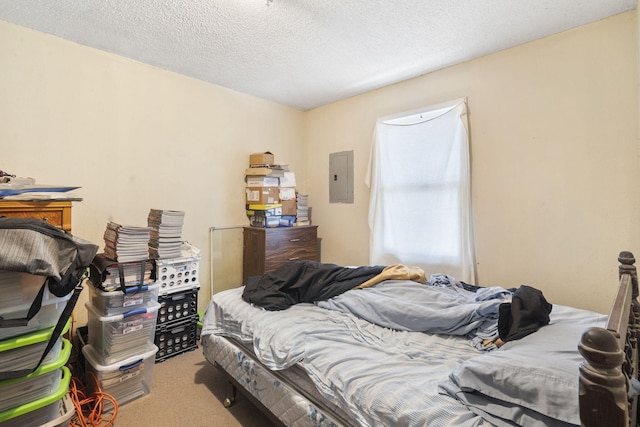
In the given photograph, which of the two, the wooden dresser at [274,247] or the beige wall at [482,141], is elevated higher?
the beige wall at [482,141]

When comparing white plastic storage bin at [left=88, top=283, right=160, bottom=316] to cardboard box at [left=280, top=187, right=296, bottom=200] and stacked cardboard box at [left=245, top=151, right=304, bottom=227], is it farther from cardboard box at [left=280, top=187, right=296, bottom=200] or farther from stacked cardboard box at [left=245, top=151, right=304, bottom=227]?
cardboard box at [left=280, top=187, right=296, bottom=200]

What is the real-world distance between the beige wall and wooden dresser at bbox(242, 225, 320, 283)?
42 cm

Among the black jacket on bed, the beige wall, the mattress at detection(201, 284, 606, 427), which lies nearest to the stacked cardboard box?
the beige wall

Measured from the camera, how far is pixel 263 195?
3098mm

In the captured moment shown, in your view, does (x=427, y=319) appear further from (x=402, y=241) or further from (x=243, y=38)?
(x=243, y=38)

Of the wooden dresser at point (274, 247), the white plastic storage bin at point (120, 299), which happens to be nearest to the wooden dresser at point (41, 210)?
the white plastic storage bin at point (120, 299)

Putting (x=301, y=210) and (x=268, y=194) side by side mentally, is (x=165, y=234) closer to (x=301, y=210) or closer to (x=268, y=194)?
(x=268, y=194)

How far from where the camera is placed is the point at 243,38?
7.01 feet

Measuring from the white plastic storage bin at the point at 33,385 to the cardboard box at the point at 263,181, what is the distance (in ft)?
6.74

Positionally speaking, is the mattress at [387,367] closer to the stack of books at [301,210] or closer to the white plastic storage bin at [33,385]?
the white plastic storage bin at [33,385]

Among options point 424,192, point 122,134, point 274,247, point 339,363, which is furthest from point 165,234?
point 424,192

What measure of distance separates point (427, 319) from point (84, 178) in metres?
2.59

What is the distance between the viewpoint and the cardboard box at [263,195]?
310cm

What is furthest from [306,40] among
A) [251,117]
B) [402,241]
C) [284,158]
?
[402,241]
